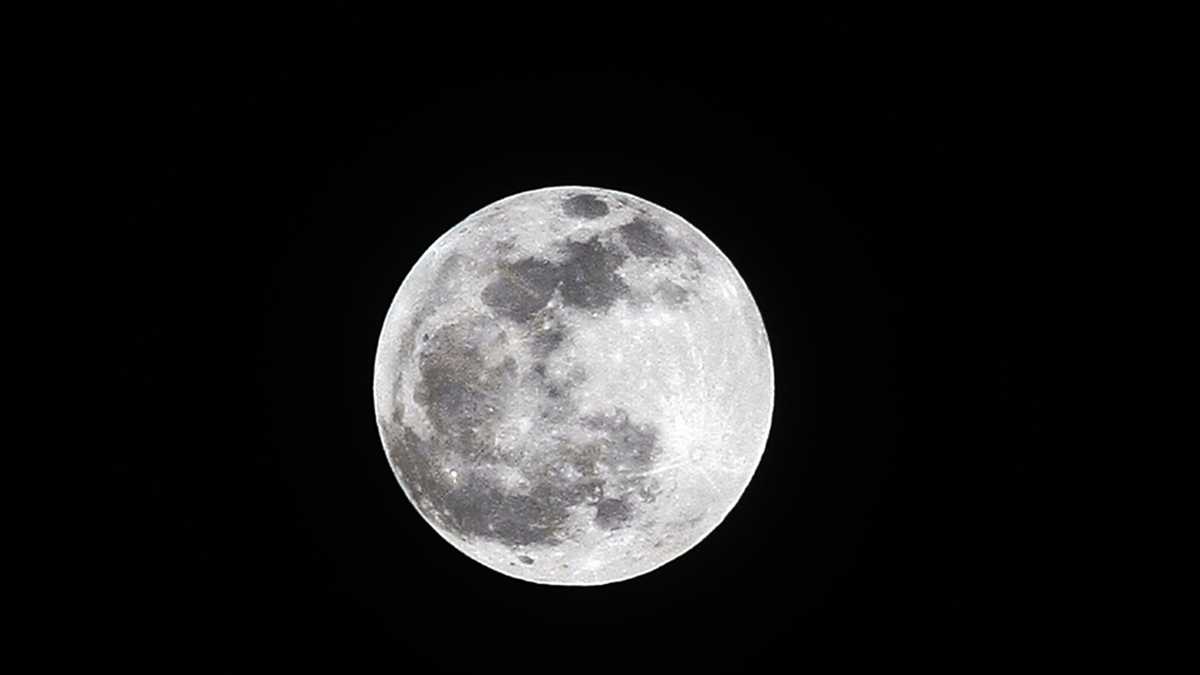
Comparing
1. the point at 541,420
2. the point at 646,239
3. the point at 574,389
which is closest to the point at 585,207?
the point at 646,239

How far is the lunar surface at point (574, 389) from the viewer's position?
13.2 feet

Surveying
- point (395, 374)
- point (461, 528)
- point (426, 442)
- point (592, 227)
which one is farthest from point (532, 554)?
point (592, 227)

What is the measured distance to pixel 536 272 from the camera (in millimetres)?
4168

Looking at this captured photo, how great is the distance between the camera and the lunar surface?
4023mm

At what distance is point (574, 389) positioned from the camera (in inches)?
157

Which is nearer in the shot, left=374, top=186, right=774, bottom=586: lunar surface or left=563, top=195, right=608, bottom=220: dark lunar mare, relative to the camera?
left=374, top=186, right=774, bottom=586: lunar surface

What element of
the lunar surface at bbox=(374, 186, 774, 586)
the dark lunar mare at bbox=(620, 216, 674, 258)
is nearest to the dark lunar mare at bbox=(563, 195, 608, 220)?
the lunar surface at bbox=(374, 186, 774, 586)

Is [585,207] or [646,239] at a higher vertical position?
[585,207]

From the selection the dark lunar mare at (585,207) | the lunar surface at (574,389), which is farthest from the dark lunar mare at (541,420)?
the dark lunar mare at (585,207)

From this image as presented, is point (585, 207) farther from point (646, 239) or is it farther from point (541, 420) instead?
point (541, 420)

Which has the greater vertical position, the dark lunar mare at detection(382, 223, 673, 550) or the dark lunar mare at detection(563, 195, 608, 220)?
the dark lunar mare at detection(563, 195, 608, 220)

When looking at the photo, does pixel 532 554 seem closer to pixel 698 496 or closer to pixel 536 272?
pixel 698 496

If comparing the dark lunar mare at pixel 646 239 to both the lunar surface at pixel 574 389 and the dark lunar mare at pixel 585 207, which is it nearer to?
the lunar surface at pixel 574 389

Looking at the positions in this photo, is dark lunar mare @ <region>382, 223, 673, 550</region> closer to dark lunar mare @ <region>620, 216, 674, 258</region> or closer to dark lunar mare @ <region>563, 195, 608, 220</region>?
dark lunar mare @ <region>620, 216, 674, 258</region>
